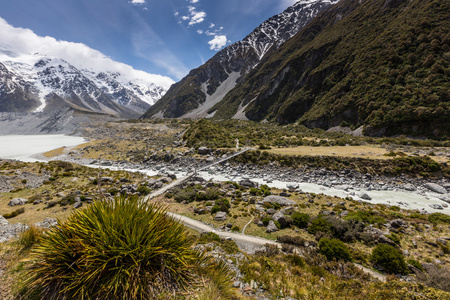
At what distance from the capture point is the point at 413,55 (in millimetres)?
49094

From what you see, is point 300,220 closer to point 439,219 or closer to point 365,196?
point 439,219

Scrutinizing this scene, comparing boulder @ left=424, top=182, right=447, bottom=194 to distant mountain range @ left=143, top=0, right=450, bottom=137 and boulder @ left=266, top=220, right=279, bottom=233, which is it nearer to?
boulder @ left=266, top=220, right=279, bottom=233

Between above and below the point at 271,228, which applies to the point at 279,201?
below

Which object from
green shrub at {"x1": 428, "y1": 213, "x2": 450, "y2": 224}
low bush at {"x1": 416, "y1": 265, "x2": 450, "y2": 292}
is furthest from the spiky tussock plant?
green shrub at {"x1": 428, "y1": 213, "x2": 450, "y2": 224}

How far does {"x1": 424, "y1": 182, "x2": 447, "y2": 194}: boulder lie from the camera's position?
1759 centimetres

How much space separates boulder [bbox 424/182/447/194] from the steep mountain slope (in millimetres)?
27196

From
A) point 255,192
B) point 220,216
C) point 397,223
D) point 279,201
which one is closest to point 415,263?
point 397,223

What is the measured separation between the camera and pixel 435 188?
18.0 metres

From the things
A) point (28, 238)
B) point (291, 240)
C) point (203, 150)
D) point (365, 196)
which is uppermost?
point (28, 238)

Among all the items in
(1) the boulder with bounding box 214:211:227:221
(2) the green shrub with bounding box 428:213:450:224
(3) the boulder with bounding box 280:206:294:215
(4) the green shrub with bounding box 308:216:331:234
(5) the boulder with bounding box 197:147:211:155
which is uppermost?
(5) the boulder with bounding box 197:147:211:155

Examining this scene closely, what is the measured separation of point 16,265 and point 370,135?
5772 cm

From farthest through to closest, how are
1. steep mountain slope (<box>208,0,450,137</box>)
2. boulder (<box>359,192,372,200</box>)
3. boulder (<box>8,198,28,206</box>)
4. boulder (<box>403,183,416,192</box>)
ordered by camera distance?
1. steep mountain slope (<box>208,0,450,137</box>)
2. boulder (<box>403,183,416,192</box>)
3. boulder (<box>359,192,372,200</box>)
4. boulder (<box>8,198,28,206</box>)

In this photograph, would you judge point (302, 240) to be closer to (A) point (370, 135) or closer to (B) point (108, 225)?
(B) point (108, 225)

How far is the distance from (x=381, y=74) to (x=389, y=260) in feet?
213
